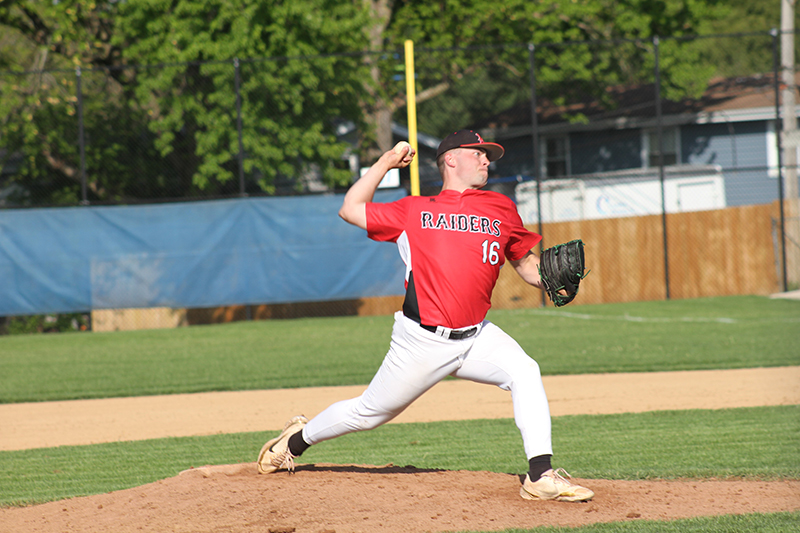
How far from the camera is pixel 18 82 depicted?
1734 cm

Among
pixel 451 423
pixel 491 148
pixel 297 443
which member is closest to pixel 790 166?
pixel 451 423

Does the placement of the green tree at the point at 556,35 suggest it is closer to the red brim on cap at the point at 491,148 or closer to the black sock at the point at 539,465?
the red brim on cap at the point at 491,148

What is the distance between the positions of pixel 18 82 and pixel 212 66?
4.87 m

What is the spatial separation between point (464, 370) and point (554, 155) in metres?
23.8

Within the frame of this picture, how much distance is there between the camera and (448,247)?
4031 mm

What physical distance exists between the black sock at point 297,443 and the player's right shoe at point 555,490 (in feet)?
4.37

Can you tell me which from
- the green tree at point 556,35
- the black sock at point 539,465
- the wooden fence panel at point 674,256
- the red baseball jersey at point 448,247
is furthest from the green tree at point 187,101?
the black sock at point 539,465

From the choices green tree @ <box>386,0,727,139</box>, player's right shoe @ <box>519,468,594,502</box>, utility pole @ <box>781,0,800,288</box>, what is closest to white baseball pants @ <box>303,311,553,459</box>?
player's right shoe @ <box>519,468,594,502</box>

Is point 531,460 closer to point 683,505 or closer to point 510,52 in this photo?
point 683,505

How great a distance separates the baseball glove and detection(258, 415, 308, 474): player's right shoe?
5.48 ft

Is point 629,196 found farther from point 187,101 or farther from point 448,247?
point 448,247

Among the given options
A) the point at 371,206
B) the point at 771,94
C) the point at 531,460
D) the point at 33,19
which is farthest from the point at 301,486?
the point at 771,94

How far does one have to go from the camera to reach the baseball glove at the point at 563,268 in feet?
13.7

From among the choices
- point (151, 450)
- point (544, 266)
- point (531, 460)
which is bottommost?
point (151, 450)
